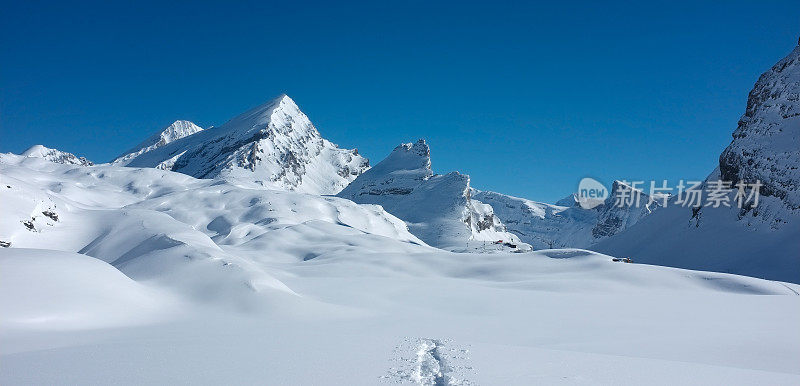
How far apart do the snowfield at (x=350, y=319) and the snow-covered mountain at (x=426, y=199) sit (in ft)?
264

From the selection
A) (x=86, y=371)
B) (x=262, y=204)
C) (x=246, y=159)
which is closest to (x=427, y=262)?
(x=86, y=371)

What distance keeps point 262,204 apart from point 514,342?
76899 millimetres

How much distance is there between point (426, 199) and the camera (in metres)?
141

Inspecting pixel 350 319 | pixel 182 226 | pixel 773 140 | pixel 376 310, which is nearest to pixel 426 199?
pixel 773 140

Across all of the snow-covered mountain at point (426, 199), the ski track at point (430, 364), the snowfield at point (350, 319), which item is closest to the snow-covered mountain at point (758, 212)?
the snowfield at point (350, 319)

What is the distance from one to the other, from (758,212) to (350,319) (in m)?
58.3

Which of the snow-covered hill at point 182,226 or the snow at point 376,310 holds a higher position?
the snow-covered hill at point 182,226

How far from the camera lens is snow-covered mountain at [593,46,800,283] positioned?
4841 cm

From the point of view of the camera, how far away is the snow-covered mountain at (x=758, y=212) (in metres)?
48.4

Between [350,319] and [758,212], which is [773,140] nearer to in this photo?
[758,212]

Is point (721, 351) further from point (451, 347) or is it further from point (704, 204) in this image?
point (704, 204)

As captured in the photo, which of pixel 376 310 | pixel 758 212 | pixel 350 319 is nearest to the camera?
pixel 350 319

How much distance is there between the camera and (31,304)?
12141 millimetres

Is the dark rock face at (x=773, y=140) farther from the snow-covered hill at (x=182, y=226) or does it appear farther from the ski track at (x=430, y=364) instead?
the ski track at (x=430, y=364)
